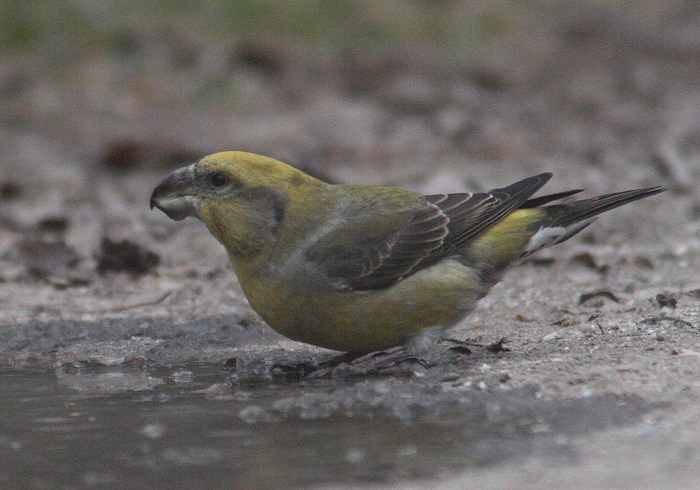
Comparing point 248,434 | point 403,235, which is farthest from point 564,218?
point 248,434

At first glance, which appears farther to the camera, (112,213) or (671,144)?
(671,144)

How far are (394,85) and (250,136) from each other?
2218mm

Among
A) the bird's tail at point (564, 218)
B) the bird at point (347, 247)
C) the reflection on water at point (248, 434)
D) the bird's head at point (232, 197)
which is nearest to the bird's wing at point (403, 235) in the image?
the bird at point (347, 247)

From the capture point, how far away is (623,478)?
9.32ft

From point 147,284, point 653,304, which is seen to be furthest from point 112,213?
point 653,304

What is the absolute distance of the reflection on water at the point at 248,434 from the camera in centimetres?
311

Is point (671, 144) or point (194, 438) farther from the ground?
point (671, 144)

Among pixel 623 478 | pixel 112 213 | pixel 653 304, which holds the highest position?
pixel 112 213

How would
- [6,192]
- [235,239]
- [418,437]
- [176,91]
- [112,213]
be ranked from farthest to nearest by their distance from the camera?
[176,91] < [6,192] < [112,213] < [235,239] < [418,437]

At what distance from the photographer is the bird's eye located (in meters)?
4.91

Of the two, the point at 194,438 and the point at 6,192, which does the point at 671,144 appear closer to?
the point at 6,192

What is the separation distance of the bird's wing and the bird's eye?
54 centimetres

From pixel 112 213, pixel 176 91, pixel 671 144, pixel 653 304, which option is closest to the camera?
pixel 653 304

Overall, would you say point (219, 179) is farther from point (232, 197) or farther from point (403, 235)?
point (403, 235)
